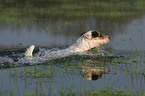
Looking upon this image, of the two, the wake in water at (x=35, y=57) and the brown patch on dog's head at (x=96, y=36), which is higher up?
the brown patch on dog's head at (x=96, y=36)

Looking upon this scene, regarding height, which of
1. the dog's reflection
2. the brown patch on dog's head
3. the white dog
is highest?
the brown patch on dog's head

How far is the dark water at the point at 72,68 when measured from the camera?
5.98 meters

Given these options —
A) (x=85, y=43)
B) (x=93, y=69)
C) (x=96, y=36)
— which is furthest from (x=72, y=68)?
(x=96, y=36)

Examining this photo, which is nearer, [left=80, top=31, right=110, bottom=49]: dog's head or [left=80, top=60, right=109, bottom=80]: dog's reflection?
[left=80, top=60, right=109, bottom=80]: dog's reflection

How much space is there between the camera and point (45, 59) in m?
8.30

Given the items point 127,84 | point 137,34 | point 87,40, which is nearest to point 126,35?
point 137,34

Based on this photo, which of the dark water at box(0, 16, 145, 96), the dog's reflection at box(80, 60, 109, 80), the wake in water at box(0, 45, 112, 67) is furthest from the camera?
the wake in water at box(0, 45, 112, 67)

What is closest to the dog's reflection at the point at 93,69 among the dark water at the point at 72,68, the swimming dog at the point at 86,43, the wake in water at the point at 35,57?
the dark water at the point at 72,68

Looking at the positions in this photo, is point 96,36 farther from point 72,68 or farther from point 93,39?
point 72,68

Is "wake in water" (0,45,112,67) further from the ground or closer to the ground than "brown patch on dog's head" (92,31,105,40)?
closer to the ground

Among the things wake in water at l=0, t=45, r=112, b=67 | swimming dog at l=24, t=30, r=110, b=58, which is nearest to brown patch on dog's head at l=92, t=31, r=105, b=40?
swimming dog at l=24, t=30, r=110, b=58

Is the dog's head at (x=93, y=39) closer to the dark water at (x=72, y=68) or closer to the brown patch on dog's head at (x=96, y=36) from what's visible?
the brown patch on dog's head at (x=96, y=36)

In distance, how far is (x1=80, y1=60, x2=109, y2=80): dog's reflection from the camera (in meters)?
6.75

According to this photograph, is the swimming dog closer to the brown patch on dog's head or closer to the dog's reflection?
the brown patch on dog's head
